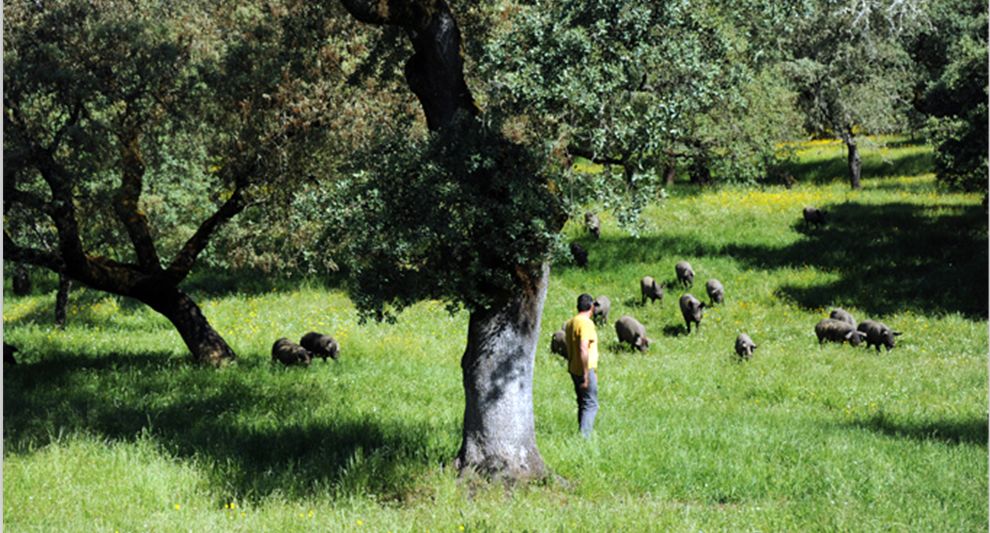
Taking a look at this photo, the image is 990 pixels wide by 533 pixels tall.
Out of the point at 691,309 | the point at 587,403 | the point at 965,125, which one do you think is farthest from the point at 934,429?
the point at 965,125

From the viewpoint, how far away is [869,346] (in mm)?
21031

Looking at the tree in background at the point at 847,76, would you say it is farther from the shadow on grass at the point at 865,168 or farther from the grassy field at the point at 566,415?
the grassy field at the point at 566,415

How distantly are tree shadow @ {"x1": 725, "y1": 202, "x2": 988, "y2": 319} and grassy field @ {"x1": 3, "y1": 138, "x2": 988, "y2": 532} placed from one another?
0.12 meters

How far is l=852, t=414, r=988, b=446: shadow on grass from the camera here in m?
12.6

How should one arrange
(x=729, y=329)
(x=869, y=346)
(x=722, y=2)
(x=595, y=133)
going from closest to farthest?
(x=595, y=133) < (x=722, y=2) < (x=869, y=346) < (x=729, y=329)

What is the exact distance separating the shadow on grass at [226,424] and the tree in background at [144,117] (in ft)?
6.45

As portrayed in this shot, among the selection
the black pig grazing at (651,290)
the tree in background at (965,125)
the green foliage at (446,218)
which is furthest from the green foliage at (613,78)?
the tree in background at (965,125)

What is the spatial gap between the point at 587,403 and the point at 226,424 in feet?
17.9

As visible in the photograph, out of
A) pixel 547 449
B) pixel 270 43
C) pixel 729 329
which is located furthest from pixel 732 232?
pixel 547 449

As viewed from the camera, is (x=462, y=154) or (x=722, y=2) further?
(x=722, y=2)

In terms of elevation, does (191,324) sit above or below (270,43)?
below

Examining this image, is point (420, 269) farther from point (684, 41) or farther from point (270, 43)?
point (270, 43)

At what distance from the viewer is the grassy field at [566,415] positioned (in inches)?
364

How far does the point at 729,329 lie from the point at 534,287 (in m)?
13.9
